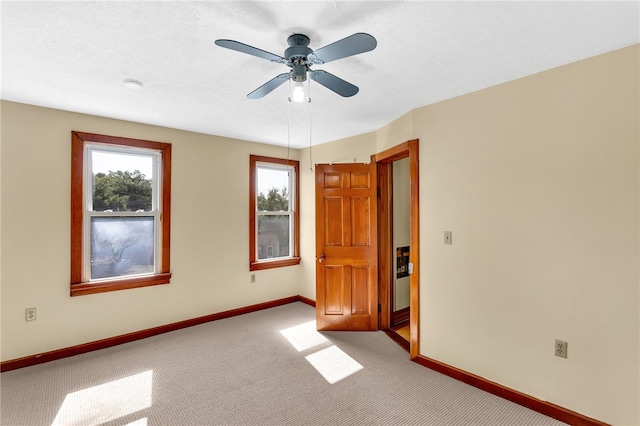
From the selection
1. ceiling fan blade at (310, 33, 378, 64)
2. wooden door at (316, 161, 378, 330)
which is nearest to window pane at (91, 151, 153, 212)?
wooden door at (316, 161, 378, 330)

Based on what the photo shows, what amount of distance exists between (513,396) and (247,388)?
212 cm

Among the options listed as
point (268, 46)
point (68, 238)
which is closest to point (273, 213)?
point (68, 238)

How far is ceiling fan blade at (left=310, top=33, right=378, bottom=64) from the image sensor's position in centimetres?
141

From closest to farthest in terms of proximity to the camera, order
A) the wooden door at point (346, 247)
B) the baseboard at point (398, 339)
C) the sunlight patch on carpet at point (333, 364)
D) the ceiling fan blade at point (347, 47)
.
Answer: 1. the ceiling fan blade at point (347, 47)
2. the sunlight patch on carpet at point (333, 364)
3. the baseboard at point (398, 339)
4. the wooden door at point (346, 247)

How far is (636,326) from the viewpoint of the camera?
74.3 inches

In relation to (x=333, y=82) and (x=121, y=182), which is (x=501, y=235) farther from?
(x=121, y=182)

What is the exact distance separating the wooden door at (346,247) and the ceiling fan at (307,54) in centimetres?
183

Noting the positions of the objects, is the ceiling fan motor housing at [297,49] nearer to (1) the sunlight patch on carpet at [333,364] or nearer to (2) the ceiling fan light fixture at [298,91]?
(2) the ceiling fan light fixture at [298,91]

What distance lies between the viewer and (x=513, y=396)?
2.34 meters

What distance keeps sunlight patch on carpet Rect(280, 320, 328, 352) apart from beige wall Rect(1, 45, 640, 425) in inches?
48.9

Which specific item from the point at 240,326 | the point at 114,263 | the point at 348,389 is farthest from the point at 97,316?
the point at 348,389

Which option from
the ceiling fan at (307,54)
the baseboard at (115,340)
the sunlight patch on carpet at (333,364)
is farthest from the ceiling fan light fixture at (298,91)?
the baseboard at (115,340)

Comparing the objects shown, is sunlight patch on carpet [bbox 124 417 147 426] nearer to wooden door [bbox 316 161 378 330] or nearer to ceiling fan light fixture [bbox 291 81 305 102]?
wooden door [bbox 316 161 378 330]

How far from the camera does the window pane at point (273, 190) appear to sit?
185 inches
